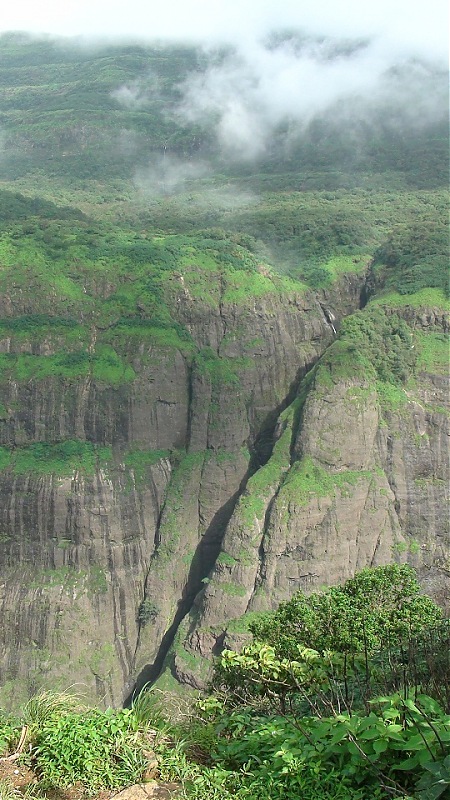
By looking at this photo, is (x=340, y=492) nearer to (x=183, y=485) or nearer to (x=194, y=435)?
(x=183, y=485)

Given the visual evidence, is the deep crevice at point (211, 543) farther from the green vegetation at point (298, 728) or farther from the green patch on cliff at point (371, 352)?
the green vegetation at point (298, 728)

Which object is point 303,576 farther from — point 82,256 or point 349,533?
point 82,256

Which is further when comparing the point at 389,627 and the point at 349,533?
the point at 349,533

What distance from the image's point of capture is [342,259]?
68812 mm

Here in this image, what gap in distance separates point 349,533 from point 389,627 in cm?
3388

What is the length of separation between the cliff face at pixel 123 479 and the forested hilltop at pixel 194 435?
11 centimetres

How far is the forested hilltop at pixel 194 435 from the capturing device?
44.3m

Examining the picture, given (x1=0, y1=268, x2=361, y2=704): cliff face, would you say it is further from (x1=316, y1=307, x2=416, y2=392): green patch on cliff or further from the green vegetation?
the green vegetation

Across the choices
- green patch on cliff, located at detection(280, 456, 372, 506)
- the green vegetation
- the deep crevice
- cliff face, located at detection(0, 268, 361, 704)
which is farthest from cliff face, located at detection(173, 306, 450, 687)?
the green vegetation

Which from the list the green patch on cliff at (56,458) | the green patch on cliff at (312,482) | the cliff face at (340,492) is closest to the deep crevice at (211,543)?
the green patch on cliff at (312,482)

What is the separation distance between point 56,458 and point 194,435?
8681mm

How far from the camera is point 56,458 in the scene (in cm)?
4831

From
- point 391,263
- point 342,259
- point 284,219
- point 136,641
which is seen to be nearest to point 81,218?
point 284,219

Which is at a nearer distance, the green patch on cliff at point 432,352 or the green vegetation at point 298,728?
the green vegetation at point 298,728
